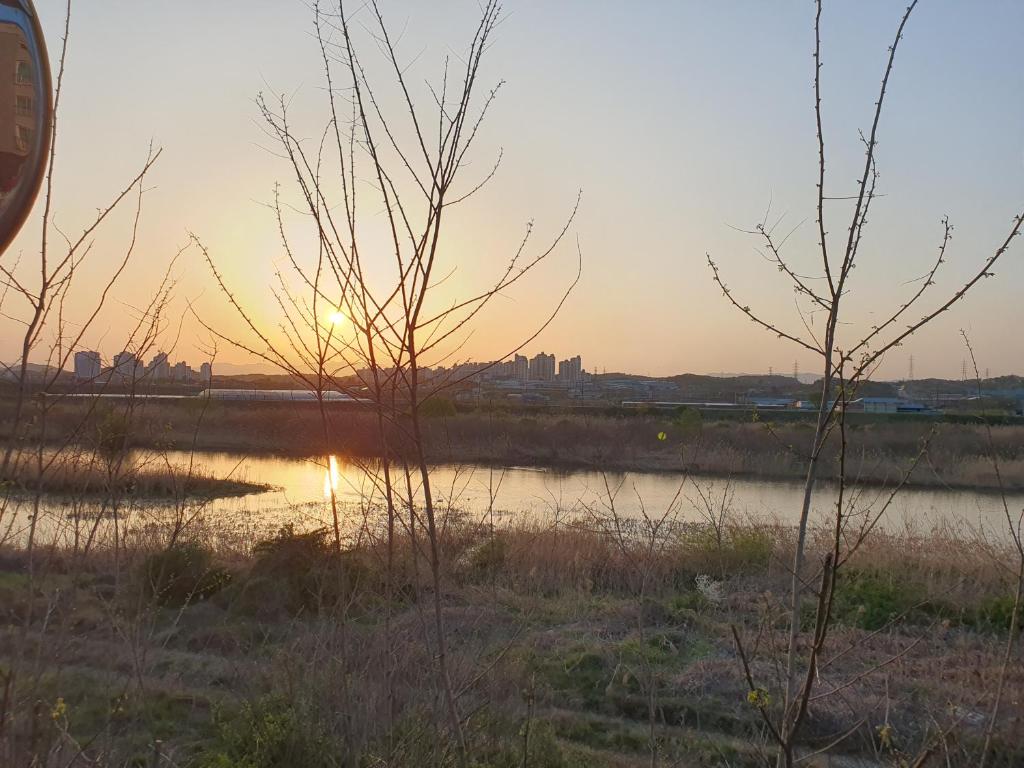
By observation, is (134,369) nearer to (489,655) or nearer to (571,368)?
(489,655)

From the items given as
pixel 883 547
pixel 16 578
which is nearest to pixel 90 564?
pixel 16 578

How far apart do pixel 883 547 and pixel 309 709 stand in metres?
8.14

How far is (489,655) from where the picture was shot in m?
Answer: 4.93

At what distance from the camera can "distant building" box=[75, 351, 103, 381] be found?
10.4 ft

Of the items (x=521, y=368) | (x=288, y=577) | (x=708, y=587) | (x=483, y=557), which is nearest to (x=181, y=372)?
(x=521, y=368)

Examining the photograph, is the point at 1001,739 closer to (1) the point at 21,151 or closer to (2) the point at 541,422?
(1) the point at 21,151

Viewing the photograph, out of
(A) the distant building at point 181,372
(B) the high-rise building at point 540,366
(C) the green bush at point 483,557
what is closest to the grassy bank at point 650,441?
(C) the green bush at point 483,557

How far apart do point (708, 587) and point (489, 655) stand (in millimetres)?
4998

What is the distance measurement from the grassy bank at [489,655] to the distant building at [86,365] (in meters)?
0.69

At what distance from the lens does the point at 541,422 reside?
97.3ft

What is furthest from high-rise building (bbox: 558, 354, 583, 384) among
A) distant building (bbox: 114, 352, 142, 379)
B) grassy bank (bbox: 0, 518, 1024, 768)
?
distant building (bbox: 114, 352, 142, 379)

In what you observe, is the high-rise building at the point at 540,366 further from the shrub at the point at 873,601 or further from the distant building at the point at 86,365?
the shrub at the point at 873,601

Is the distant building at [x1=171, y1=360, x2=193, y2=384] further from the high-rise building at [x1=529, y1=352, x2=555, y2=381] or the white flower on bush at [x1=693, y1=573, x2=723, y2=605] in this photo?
the white flower on bush at [x1=693, y1=573, x2=723, y2=605]

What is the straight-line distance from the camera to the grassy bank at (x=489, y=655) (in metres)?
3.18
